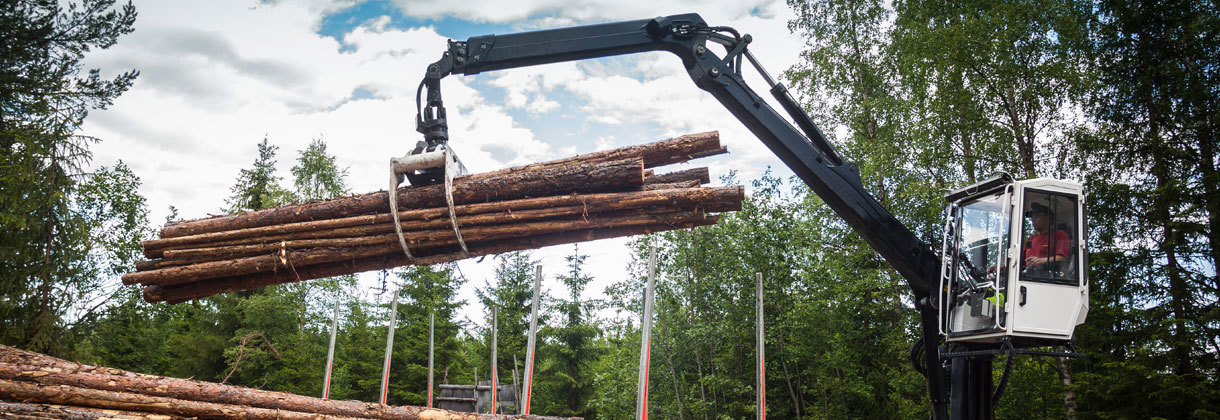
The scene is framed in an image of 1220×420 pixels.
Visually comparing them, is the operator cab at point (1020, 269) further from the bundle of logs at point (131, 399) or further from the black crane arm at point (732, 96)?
the bundle of logs at point (131, 399)

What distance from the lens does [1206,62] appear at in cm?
1135

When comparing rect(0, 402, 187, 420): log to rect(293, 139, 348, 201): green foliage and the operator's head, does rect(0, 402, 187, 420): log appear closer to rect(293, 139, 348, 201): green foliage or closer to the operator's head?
the operator's head

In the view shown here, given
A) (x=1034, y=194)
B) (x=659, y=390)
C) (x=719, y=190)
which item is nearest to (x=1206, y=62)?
(x=1034, y=194)

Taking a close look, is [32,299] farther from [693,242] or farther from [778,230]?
[778,230]

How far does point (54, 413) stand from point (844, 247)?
54.4ft

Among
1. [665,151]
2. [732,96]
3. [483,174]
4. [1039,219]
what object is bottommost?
[1039,219]

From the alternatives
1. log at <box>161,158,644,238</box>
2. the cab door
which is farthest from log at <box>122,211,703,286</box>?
the cab door

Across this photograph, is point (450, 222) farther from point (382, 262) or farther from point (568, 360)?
point (568, 360)

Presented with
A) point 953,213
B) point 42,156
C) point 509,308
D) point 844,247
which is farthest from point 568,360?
point 953,213

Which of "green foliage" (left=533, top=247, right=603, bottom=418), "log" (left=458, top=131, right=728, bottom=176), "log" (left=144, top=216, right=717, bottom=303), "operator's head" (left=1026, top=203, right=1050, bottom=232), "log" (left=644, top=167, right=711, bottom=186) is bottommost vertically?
"green foliage" (left=533, top=247, right=603, bottom=418)

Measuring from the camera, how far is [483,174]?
4.99 meters

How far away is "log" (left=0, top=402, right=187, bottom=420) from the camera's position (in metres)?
4.10

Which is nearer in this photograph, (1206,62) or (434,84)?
(434,84)

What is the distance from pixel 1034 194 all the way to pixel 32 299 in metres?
18.5
